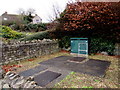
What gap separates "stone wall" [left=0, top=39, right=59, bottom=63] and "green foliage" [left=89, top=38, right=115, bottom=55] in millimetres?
3204

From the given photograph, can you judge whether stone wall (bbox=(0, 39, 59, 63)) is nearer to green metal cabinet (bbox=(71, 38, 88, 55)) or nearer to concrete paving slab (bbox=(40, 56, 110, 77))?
concrete paving slab (bbox=(40, 56, 110, 77))

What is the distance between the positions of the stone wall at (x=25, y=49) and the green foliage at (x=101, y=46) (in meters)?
3.20

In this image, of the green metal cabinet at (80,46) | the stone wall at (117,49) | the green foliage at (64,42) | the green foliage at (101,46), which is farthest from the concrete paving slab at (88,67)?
the green foliage at (64,42)

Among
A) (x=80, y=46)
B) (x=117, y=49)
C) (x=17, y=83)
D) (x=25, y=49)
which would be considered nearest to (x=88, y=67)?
(x=80, y=46)

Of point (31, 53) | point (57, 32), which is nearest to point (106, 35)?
point (57, 32)

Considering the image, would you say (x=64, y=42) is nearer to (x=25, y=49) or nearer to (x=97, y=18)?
(x=97, y=18)

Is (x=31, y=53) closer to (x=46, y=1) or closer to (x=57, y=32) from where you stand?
(x=57, y=32)

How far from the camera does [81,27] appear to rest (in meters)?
6.48

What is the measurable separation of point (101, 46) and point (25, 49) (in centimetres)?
540

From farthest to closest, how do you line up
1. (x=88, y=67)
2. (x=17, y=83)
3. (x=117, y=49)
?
(x=117, y=49), (x=88, y=67), (x=17, y=83)

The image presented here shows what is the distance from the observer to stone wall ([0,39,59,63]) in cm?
430

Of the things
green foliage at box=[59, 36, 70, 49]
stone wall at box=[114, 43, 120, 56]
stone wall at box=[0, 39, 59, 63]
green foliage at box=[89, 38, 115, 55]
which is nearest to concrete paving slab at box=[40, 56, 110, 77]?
stone wall at box=[0, 39, 59, 63]

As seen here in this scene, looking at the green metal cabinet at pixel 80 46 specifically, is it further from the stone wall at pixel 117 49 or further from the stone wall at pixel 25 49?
the stone wall at pixel 117 49

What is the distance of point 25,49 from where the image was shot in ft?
17.0
